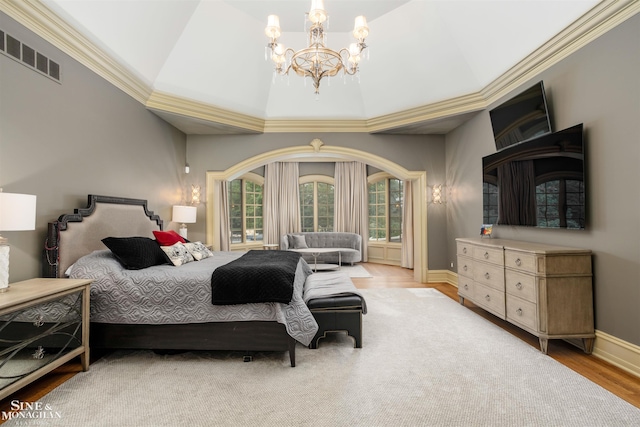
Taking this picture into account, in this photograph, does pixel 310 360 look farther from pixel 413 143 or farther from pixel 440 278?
pixel 413 143

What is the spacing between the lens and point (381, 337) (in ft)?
10.3

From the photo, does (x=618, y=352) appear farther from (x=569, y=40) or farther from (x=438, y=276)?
(x=438, y=276)

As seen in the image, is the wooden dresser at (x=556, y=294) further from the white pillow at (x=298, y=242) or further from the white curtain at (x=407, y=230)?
the white pillow at (x=298, y=242)

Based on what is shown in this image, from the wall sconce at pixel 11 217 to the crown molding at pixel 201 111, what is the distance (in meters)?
2.69

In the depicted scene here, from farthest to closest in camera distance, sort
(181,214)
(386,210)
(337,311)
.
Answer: (386,210) → (181,214) → (337,311)

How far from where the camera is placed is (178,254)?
3.43 meters

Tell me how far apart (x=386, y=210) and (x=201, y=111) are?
207 inches

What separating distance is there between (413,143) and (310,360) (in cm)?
440

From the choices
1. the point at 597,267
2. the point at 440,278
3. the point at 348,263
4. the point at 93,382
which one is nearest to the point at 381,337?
the point at 597,267

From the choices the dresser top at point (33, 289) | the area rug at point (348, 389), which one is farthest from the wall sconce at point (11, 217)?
the area rug at point (348, 389)

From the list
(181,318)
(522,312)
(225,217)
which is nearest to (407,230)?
(225,217)

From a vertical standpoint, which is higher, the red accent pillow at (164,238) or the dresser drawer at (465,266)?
the red accent pillow at (164,238)

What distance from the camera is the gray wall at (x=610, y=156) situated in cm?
243

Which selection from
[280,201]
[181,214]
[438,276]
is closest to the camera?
[181,214]
